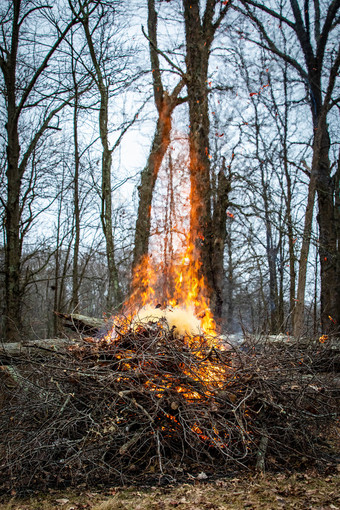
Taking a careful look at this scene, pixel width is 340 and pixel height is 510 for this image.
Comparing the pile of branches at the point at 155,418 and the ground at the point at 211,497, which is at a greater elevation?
the pile of branches at the point at 155,418

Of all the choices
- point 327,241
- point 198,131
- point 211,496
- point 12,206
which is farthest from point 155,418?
point 327,241

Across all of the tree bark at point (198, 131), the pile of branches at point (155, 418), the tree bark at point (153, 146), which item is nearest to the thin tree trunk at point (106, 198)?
the tree bark at point (153, 146)

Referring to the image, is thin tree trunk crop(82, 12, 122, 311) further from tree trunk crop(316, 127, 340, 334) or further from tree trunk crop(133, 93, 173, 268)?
tree trunk crop(316, 127, 340, 334)

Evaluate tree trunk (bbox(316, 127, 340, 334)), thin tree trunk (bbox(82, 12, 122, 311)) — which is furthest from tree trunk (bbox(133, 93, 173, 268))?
tree trunk (bbox(316, 127, 340, 334))

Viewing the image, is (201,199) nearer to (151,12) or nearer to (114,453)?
(114,453)

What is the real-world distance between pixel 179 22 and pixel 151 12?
246 cm

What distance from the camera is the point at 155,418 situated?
10.9 feet

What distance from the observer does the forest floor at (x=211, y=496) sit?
93.1 inches

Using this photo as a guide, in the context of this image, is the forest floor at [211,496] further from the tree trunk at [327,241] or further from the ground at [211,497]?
the tree trunk at [327,241]

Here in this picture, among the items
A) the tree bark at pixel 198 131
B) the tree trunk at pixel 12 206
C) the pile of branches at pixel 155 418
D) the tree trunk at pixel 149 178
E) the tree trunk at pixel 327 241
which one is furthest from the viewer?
the tree trunk at pixel 149 178

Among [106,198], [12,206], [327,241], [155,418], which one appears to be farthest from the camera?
[106,198]

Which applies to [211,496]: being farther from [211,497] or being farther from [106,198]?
[106,198]

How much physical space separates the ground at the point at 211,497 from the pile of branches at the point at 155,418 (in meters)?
0.14

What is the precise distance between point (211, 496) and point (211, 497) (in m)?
0.02
